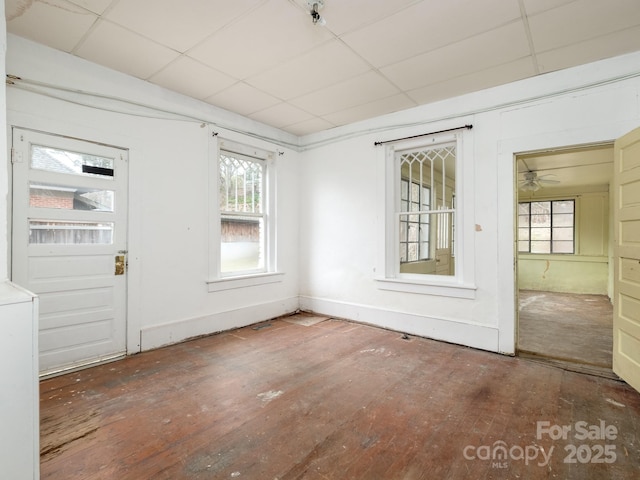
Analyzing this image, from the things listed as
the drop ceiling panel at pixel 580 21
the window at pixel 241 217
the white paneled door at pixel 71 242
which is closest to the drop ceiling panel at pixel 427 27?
the drop ceiling panel at pixel 580 21

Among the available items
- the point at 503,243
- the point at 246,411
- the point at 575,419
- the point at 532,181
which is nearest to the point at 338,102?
the point at 503,243

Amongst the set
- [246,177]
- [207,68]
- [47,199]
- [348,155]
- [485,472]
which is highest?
[207,68]

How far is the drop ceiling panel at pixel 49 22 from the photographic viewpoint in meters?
2.24

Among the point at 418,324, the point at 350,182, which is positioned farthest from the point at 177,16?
the point at 418,324

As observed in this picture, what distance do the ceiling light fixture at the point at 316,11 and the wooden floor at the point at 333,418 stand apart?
9.03 feet

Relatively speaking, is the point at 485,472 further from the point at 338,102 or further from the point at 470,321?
Result: the point at 338,102

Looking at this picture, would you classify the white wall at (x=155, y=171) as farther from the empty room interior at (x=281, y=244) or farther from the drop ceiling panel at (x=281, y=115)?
the drop ceiling panel at (x=281, y=115)

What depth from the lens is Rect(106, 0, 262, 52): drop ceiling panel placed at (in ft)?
7.17

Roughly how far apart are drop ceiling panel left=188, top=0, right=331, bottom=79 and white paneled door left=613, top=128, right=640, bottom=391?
2617 mm

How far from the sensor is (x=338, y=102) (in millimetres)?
3789

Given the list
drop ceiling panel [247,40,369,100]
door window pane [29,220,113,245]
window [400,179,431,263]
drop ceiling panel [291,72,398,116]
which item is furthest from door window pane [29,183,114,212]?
window [400,179,431,263]

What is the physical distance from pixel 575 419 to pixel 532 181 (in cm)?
501

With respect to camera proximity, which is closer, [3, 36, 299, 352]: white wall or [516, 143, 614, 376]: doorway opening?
[3, 36, 299, 352]: white wall

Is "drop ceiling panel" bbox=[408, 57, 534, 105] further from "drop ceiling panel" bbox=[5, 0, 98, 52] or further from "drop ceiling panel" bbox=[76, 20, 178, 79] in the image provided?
"drop ceiling panel" bbox=[5, 0, 98, 52]
